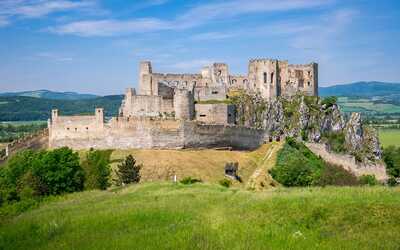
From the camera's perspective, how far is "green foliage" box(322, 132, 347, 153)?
244ft

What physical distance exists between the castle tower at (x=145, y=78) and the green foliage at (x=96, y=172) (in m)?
16.2

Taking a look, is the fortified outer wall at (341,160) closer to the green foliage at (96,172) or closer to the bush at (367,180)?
→ the bush at (367,180)

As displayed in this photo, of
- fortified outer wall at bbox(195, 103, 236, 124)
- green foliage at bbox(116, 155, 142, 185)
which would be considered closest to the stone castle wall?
fortified outer wall at bbox(195, 103, 236, 124)

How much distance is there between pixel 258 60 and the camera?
77.6 m

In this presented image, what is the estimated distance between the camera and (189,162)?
56312mm

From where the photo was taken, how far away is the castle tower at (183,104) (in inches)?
2559

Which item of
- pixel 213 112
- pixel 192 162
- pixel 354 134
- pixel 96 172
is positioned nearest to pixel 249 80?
pixel 213 112

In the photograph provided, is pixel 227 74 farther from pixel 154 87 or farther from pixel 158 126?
pixel 158 126

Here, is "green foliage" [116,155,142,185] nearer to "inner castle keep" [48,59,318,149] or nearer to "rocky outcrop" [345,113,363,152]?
"inner castle keep" [48,59,318,149]

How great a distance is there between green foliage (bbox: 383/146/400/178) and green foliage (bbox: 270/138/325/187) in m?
14.0

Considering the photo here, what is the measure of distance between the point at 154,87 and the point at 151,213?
46.4 metres

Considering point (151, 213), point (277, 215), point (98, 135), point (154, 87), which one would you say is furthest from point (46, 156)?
point (277, 215)

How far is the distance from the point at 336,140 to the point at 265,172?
72.4 ft

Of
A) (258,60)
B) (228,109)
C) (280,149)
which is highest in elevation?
(258,60)
